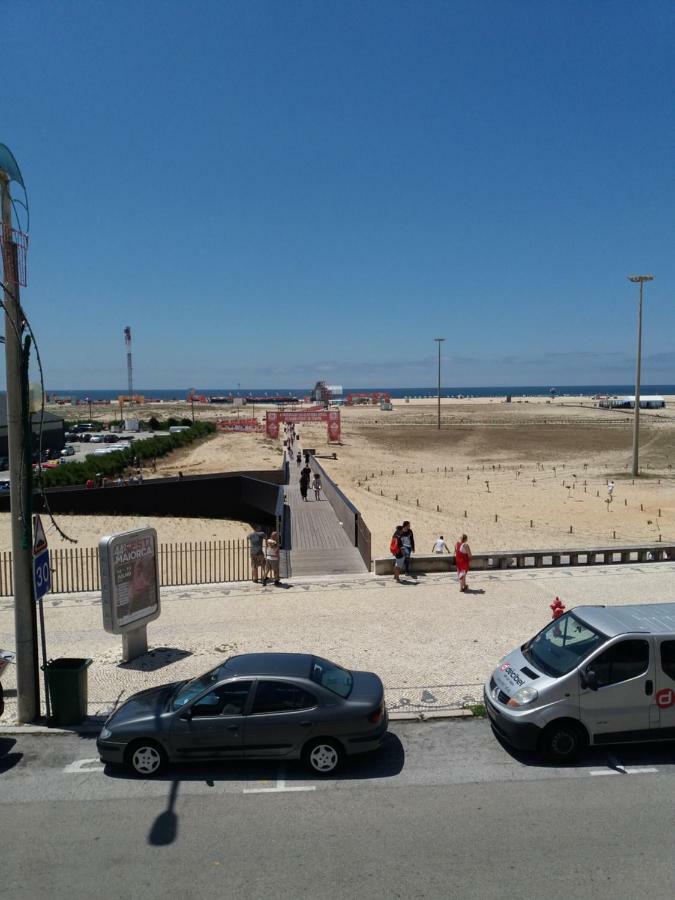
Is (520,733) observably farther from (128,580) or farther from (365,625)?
(128,580)

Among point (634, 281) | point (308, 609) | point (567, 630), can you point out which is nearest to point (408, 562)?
point (308, 609)

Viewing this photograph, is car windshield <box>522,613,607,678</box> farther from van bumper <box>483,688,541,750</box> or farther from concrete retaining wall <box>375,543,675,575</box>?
concrete retaining wall <box>375,543,675,575</box>

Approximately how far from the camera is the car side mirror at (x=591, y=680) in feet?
25.4

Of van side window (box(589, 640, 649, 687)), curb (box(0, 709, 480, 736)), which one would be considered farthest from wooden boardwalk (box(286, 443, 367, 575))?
van side window (box(589, 640, 649, 687))

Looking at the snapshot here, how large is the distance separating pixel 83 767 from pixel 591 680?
576cm

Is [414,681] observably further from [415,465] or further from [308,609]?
[415,465]

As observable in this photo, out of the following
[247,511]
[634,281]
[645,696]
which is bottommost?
[247,511]

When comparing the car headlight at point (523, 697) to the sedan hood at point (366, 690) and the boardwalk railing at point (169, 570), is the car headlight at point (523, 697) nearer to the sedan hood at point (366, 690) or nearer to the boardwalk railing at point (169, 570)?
the sedan hood at point (366, 690)

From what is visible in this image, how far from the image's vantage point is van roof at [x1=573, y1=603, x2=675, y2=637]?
26.6 feet

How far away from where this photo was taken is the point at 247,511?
3259cm

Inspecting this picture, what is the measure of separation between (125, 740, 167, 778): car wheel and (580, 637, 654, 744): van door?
466 centimetres

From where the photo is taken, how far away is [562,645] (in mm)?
8508

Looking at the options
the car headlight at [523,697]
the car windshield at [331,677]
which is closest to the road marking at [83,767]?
A: the car windshield at [331,677]

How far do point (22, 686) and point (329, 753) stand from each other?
4.35 meters
